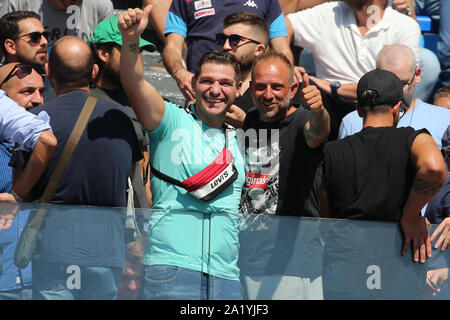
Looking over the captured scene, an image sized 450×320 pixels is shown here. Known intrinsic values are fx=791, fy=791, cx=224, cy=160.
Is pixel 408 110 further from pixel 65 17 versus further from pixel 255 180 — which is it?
pixel 65 17

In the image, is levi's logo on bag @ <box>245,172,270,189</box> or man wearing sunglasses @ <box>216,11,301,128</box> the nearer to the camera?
levi's logo on bag @ <box>245,172,270,189</box>

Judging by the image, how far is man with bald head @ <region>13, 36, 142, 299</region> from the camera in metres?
3.50

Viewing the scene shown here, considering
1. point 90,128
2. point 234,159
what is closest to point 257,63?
point 234,159

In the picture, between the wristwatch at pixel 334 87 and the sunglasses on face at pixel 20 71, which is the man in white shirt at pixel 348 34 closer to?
the wristwatch at pixel 334 87

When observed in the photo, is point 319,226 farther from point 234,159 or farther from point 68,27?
point 68,27

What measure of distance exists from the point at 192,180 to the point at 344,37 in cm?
260

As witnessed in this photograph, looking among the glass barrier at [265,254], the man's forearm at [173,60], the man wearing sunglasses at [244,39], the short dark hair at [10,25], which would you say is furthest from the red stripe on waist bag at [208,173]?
the short dark hair at [10,25]

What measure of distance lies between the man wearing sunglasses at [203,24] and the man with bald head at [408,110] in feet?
2.52

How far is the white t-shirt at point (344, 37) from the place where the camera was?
586 centimetres

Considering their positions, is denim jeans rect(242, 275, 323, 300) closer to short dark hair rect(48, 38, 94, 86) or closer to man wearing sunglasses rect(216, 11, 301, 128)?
short dark hair rect(48, 38, 94, 86)

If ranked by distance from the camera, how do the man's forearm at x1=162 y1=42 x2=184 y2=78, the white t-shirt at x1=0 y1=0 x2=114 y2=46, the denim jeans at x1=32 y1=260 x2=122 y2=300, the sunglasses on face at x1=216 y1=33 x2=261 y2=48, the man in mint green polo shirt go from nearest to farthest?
1. the denim jeans at x1=32 y1=260 x2=122 y2=300
2. the man in mint green polo shirt
3. the sunglasses on face at x1=216 y1=33 x2=261 y2=48
4. the man's forearm at x1=162 y1=42 x2=184 y2=78
5. the white t-shirt at x1=0 y1=0 x2=114 y2=46

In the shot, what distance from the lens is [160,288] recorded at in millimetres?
3482

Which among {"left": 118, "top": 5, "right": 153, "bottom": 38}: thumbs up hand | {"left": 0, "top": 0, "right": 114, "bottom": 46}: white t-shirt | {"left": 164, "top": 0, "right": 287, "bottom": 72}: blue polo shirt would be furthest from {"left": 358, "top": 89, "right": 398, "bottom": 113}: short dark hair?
{"left": 0, "top": 0, "right": 114, "bottom": 46}: white t-shirt

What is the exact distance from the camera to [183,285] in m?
3.50
